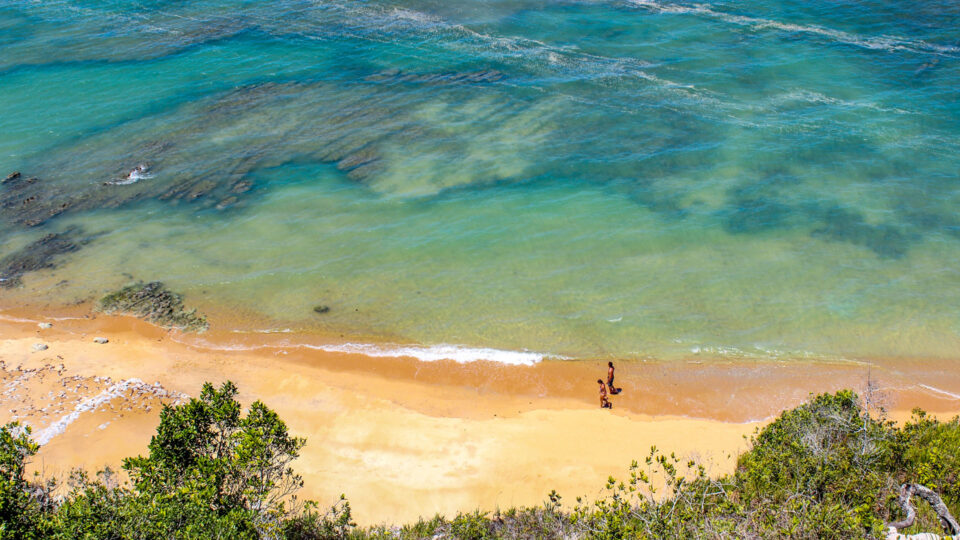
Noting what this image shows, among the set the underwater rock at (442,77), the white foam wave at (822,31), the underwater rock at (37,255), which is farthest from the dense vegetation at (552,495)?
the white foam wave at (822,31)

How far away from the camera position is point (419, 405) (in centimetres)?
2297

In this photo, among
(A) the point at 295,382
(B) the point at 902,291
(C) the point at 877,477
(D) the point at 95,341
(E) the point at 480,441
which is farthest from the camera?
(B) the point at 902,291

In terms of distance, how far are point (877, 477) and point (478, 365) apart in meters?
13.4

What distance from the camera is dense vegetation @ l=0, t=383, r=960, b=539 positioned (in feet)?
44.0

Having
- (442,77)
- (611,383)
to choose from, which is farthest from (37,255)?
(442,77)

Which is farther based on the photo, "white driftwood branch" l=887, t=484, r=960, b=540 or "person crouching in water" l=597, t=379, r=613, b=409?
"person crouching in water" l=597, t=379, r=613, b=409

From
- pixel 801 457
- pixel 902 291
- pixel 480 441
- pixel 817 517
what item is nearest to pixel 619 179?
pixel 902 291

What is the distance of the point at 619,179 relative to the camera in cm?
3547

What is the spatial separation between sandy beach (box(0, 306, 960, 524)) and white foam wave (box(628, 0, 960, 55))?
107ft

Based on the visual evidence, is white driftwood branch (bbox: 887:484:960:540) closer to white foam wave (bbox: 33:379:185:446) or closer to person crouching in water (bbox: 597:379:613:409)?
person crouching in water (bbox: 597:379:613:409)

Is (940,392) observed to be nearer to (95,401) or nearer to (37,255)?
(95,401)

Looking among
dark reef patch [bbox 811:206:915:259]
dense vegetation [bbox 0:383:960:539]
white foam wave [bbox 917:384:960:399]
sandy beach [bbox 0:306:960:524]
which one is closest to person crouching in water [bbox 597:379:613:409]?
sandy beach [bbox 0:306:960:524]

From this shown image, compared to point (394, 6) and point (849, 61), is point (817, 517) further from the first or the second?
point (394, 6)

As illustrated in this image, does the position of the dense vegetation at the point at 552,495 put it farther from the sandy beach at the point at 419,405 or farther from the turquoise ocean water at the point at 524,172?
the turquoise ocean water at the point at 524,172
